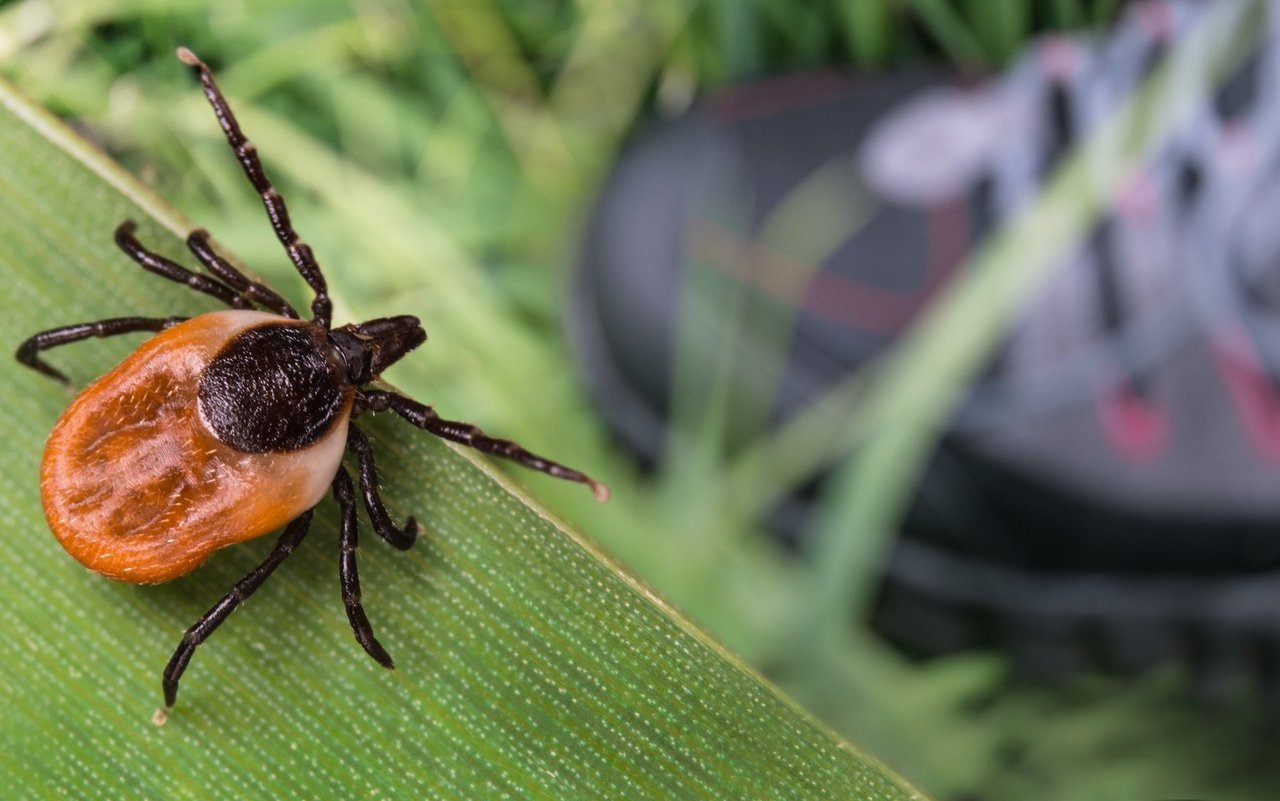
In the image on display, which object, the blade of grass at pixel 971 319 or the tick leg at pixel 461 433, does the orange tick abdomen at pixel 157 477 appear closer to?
the tick leg at pixel 461 433

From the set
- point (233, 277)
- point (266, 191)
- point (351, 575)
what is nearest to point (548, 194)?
point (266, 191)

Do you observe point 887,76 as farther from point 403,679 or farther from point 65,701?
point 65,701

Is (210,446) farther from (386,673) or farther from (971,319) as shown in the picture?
(971,319)

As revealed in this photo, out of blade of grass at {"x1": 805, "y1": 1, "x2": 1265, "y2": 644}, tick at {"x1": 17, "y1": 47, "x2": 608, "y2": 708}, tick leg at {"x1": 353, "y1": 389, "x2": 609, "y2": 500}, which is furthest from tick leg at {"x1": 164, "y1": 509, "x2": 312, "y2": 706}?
blade of grass at {"x1": 805, "y1": 1, "x2": 1265, "y2": 644}

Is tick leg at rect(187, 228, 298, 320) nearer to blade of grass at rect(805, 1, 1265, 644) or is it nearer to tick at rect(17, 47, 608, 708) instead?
tick at rect(17, 47, 608, 708)

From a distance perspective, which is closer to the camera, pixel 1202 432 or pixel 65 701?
pixel 65 701

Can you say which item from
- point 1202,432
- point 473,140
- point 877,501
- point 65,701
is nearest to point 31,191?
point 65,701
